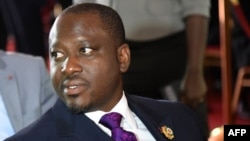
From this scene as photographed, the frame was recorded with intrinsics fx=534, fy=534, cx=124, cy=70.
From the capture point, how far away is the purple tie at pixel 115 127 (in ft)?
4.24

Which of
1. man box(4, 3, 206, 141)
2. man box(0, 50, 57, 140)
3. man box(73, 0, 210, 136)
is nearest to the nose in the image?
man box(4, 3, 206, 141)

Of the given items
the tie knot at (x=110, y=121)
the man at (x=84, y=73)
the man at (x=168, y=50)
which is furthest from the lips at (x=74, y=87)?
the man at (x=168, y=50)

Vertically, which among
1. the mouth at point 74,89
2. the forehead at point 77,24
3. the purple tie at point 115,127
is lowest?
the purple tie at point 115,127

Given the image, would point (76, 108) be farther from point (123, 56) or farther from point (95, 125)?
point (123, 56)

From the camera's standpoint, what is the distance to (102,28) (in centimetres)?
129

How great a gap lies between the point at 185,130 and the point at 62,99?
0.38 meters

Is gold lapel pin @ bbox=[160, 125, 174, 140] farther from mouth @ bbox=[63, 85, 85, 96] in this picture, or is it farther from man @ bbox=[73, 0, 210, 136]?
man @ bbox=[73, 0, 210, 136]

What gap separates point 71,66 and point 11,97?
1.91ft

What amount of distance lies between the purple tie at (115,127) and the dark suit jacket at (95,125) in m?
0.03

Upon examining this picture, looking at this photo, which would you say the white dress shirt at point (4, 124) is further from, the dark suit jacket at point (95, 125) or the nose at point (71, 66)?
the nose at point (71, 66)

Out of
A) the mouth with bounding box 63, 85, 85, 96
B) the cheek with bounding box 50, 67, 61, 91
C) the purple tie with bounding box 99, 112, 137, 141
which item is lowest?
the purple tie with bounding box 99, 112, 137, 141

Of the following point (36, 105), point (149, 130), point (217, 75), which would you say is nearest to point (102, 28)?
point (149, 130)

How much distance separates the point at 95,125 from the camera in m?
1.29

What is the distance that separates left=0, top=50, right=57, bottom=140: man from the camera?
1709mm
